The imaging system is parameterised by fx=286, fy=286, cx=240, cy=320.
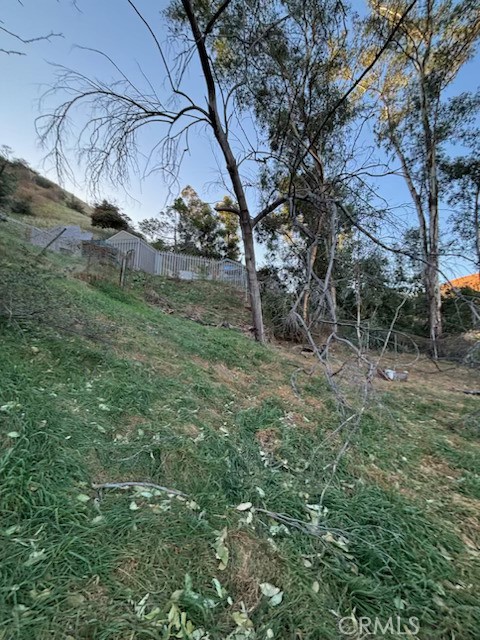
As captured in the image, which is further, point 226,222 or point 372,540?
point 226,222

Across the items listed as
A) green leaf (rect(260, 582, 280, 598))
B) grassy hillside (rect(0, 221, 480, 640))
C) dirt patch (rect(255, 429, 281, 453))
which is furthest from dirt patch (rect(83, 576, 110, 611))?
dirt patch (rect(255, 429, 281, 453))

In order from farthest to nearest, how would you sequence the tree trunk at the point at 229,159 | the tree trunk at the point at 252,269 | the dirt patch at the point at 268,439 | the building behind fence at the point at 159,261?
the building behind fence at the point at 159,261, the tree trunk at the point at 252,269, the tree trunk at the point at 229,159, the dirt patch at the point at 268,439

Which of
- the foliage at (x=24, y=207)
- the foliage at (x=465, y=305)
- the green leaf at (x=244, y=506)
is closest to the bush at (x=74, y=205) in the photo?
the foliage at (x=24, y=207)

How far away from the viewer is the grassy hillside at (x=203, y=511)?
897mm

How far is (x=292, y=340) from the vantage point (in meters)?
7.90

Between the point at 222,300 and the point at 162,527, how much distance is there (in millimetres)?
8830

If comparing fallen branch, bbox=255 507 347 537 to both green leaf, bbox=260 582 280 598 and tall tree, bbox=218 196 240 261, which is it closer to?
green leaf, bbox=260 582 280 598

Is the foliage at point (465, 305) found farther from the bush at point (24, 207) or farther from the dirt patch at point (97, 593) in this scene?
the bush at point (24, 207)

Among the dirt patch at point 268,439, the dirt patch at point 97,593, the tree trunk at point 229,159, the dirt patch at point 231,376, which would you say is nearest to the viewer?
the dirt patch at point 97,593

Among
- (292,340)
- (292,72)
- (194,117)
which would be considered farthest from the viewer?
(292,340)

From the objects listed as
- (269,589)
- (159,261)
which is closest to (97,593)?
(269,589)

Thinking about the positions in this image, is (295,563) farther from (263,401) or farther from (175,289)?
(175,289)

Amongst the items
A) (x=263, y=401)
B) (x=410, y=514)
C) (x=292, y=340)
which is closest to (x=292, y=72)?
(x=263, y=401)

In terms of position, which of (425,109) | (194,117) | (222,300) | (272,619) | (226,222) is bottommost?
(272,619)
